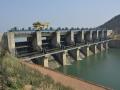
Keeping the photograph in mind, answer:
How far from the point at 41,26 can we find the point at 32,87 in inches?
1287

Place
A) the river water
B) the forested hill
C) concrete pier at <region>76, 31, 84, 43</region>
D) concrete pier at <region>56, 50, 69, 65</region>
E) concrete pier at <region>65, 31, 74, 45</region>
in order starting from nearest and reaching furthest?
the river water
concrete pier at <region>56, 50, 69, 65</region>
concrete pier at <region>65, 31, 74, 45</region>
concrete pier at <region>76, 31, 84, 43</region>
the forested hill

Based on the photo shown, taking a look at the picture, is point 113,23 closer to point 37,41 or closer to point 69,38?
point 69,38

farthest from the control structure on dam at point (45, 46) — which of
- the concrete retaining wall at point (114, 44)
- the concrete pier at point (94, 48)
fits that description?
the concrete retaining wall at point (114, 44)

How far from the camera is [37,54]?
102 feet

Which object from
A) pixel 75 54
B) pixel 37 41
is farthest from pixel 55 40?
pixel 37 41

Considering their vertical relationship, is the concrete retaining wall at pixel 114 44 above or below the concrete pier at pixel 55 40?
below

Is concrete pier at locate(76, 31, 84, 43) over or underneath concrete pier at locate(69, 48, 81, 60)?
over

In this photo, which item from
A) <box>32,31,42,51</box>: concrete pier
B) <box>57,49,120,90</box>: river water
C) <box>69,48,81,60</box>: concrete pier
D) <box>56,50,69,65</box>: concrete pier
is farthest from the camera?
<box>69,48,81,60</box>: concrete pier

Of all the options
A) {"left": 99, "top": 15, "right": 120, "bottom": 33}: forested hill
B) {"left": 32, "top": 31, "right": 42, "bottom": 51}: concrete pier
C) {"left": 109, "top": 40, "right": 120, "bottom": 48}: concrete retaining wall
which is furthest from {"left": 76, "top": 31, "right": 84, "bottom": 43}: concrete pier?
{"left": 99, "top": 15, "right": 120, "bottom": 33}: forested hill

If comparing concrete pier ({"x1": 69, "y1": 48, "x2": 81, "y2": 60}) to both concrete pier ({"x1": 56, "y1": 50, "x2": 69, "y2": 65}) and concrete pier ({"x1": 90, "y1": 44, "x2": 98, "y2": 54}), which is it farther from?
concrete pier ({"x1": 90, "y1": 44, "x2": 98, "y2": 54})

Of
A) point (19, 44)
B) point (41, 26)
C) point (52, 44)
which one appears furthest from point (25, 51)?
point (41, 26)

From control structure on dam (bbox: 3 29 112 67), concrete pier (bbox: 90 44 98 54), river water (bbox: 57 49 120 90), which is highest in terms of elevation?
control structure on dam (bbox: 3 29 112 67)

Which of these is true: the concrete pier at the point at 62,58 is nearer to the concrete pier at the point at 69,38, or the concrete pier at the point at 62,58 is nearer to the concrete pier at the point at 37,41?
the concrete pier at the point at 37,41

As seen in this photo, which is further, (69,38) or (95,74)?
(69,38)
